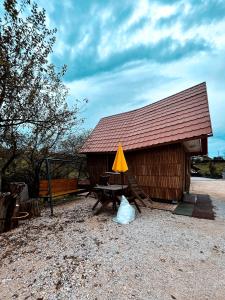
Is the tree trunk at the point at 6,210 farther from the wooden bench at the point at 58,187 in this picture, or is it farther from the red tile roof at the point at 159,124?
the red tile roof at the point at 159,124

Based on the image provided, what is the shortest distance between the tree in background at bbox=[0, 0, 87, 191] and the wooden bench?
6.01ft

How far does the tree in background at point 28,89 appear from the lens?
632 centimetres

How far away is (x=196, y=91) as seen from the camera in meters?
9.35

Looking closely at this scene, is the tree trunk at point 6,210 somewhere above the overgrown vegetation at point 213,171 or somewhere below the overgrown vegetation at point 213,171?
below

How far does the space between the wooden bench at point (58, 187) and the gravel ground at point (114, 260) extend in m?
2.13

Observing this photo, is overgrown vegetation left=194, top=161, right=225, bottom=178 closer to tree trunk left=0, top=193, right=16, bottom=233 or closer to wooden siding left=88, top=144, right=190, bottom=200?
wooden siding left=88, top=144, right=190, bottom=200

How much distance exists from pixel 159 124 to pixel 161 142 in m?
1.70

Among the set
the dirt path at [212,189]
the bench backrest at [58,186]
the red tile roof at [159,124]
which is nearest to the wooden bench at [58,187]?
the bench backrest at [58,186]

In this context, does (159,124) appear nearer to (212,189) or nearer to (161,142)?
(161,142)

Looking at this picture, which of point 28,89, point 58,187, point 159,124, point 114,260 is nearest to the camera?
point 114,260

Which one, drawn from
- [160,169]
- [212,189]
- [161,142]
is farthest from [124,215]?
[212,189]

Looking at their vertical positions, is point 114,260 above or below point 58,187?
below

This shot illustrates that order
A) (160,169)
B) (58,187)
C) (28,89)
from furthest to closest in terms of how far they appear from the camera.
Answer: (58,187)
(160,169)
(28,89)

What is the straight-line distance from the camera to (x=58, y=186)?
28.2 ft
